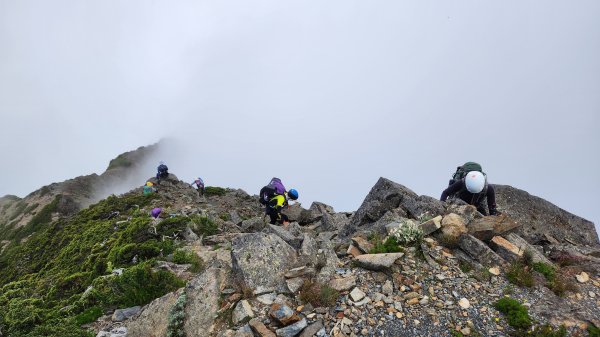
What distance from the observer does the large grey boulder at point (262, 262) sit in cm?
807

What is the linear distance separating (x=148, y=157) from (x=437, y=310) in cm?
12871

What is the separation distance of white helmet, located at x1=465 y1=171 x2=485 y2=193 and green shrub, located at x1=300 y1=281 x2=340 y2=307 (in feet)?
23.4

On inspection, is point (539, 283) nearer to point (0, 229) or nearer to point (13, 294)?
point (13, 294)

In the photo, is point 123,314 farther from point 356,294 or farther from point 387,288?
point 387,288

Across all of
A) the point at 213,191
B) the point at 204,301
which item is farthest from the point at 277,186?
the point at 213,191

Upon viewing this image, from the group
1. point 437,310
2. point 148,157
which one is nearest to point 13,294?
point 437,310

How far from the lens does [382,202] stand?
14.6 meters

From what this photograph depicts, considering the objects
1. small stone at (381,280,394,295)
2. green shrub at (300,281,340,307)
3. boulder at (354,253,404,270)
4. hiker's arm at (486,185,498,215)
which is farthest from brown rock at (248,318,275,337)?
hiker's arm at (486,185,498,215)

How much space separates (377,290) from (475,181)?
6.43 metres

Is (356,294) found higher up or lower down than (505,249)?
lower down

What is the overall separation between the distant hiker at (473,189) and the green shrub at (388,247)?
4461mm

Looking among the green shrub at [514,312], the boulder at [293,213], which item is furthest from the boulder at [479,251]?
the boulder at [293,213]

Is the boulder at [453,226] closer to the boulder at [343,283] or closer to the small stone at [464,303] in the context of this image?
the small stone at [464,303]

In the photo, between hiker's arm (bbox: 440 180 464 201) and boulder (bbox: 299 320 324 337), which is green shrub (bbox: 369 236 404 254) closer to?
boulder (bbox: 299 320 324 337)
